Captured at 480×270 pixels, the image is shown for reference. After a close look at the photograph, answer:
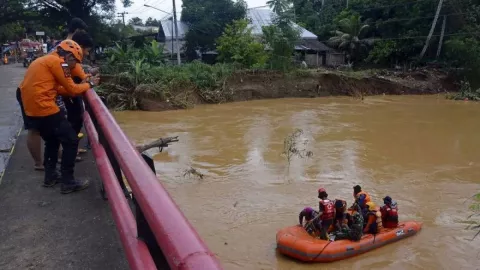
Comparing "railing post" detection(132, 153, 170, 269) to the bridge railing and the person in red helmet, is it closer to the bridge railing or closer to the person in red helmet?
the bridge railing

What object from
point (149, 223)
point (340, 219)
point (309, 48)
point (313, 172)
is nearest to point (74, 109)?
point (149, 223)

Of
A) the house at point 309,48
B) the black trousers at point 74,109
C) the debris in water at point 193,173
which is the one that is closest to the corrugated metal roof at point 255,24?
the house at point 309,48

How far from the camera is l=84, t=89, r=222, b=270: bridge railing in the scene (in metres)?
0.95

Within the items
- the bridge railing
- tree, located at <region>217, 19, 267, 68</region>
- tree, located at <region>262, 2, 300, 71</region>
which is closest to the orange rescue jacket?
the bridge railing

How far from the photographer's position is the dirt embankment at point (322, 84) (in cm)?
2344

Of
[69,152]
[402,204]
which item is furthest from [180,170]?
[69,152]

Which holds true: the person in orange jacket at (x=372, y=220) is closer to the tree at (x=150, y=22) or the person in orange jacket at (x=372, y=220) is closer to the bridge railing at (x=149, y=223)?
the bridge railing at (x=149, y=223)

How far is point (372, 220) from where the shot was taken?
684 cm

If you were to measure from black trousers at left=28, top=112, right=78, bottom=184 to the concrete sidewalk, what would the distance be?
0.61 feet

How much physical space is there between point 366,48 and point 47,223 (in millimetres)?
34700

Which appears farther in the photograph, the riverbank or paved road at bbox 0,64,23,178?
the riverbank

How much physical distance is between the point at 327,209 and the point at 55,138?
420cm

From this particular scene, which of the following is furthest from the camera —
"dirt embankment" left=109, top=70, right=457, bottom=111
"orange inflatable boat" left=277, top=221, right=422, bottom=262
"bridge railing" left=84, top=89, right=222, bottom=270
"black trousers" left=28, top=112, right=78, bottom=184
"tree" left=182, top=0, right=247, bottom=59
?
"tree" left=182, top=0, right=247, bottom=59

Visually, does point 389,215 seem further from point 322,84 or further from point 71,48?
point 322,84
